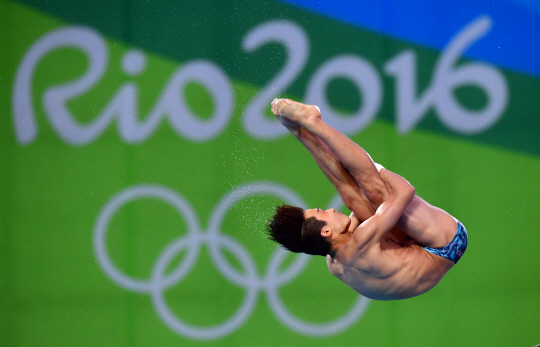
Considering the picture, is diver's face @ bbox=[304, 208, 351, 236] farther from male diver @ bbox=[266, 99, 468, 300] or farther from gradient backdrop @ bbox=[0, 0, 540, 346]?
gradient backdrop @ bbox=[0, 0, 540, 346]

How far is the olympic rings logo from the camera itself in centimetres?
509

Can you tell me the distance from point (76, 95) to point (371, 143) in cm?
247

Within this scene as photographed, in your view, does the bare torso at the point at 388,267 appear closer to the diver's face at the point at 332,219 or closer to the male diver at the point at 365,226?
the male diver at the point at 365,226

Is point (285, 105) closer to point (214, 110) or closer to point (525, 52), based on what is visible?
point (214, 110)

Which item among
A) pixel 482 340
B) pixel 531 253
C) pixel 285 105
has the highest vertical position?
pixel 285 105

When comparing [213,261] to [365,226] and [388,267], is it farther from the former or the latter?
[365,226]

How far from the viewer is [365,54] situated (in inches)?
205

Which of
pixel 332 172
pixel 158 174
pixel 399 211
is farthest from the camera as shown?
pixel 158 174

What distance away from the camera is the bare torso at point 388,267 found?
10.1ft

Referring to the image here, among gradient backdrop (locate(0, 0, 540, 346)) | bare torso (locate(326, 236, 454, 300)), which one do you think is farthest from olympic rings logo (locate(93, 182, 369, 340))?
bare torso (locate(326, 236, 454, 300))

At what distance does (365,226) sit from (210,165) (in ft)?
7.67

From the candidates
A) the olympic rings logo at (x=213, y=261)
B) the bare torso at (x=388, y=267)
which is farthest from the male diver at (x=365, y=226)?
the olympic rings logo at (x=213, y=261)

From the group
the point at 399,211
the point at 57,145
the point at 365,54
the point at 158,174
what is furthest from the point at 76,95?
the point at 399,211

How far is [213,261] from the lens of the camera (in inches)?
200
